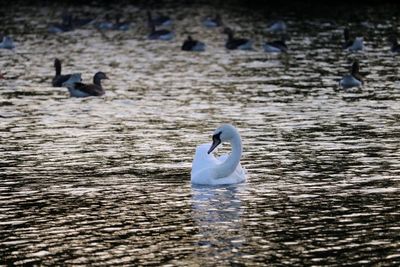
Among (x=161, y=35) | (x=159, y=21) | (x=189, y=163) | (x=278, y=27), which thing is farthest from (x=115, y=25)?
(x=189, y=163)

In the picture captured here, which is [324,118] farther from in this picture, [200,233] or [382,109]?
[200,233]

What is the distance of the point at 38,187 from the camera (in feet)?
89.3

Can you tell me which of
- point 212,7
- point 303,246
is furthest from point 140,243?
point 212,7

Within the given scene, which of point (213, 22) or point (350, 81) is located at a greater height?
point (350, 81)

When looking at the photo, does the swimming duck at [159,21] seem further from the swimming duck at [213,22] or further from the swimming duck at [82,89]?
the swimming duck at [82,89]

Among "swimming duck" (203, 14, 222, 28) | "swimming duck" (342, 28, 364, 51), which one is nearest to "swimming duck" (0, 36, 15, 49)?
"swimming duck" (342, 28, 364, 51)

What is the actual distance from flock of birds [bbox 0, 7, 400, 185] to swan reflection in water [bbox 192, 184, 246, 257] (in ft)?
1.17

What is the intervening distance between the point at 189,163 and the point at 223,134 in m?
2.82

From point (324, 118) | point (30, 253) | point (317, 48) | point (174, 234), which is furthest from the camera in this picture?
point (317, 48)

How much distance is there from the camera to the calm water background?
2161 cm

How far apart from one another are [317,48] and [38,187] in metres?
38.7

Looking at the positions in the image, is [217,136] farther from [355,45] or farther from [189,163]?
[355,45]

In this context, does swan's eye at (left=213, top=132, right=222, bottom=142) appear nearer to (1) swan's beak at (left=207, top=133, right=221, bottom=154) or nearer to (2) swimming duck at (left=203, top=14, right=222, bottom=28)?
(1) swan's beak at (left=207, top=133, right=221, bottom=154)

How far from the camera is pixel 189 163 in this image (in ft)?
99.8
